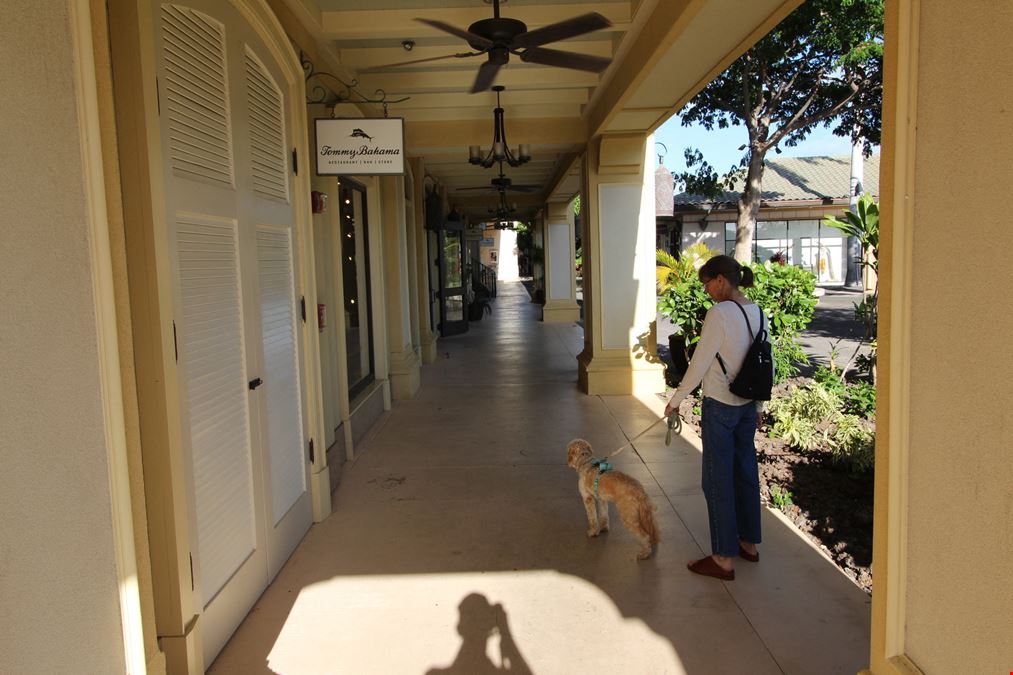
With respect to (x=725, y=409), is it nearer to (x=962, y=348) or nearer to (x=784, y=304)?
(x=962, y=348)

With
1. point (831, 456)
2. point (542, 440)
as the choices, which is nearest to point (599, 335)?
point (542, 440)

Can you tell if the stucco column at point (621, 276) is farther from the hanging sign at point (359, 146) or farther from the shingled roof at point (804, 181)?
the shingled roof at point (804, 181)

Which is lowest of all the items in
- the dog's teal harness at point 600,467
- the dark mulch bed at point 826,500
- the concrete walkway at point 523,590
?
the dark mulch bed at point 826,500

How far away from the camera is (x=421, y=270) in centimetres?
1212

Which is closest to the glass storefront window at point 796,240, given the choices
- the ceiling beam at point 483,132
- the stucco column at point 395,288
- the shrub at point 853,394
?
the ceiling beam at point 483,132

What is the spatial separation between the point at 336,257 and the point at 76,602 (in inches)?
160

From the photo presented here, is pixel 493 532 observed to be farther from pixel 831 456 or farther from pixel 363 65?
pixel 363 65

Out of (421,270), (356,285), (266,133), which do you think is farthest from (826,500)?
(421,270)

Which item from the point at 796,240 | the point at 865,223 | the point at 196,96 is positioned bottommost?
the point at 865,223

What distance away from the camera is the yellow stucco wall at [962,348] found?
1738 millimetres

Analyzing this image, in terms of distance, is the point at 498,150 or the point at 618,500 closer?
the point at 618,500

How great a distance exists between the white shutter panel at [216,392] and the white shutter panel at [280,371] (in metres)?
0.36

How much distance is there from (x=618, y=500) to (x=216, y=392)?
2.23 metres

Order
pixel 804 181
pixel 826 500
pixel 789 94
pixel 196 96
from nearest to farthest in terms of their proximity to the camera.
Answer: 1. pixel 196 96
2. pixel 826 500
3. pixel 789 94
4. pixel 804 181
